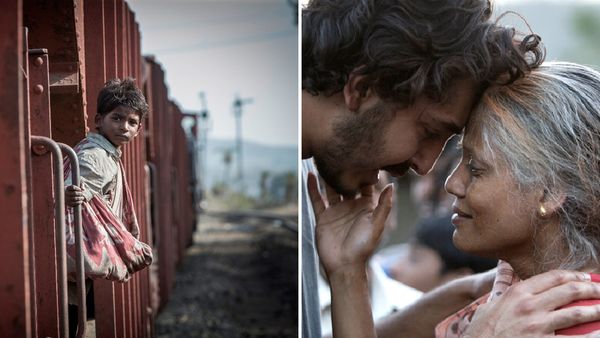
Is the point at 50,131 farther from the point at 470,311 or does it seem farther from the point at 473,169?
the point at 470,311

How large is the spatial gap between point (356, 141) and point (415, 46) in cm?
28

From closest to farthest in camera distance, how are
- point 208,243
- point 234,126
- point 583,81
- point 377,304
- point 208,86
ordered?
point 583,81, point 208,86, point 234,126, point 377,304, point 208,243

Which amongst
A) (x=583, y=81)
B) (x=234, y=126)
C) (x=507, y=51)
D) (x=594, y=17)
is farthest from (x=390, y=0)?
(x=594, y=17)

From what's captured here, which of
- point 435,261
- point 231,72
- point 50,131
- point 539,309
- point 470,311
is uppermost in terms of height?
point 231,72

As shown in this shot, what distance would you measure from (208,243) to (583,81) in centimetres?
232

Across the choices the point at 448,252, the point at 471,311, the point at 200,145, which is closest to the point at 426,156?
the point at 471,311

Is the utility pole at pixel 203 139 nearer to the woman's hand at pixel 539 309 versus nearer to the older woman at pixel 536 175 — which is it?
the older woman at pixel 536 175

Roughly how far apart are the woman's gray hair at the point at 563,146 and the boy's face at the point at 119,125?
84 centimetres

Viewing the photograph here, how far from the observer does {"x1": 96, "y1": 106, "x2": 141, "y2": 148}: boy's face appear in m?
1.94

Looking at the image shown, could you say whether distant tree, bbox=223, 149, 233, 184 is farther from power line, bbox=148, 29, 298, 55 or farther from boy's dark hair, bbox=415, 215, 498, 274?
boy's dark hair, bbox=415, 215, 498, 274

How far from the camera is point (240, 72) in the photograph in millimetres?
2896

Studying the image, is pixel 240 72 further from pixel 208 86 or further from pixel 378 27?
pixel 378 27

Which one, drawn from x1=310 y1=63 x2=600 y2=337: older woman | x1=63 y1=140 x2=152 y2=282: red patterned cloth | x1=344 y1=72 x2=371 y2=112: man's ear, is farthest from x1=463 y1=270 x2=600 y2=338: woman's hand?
x1=63 y1=140 x2=152 y2=282: red patterned cloth

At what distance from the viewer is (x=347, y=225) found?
7.69 feet
